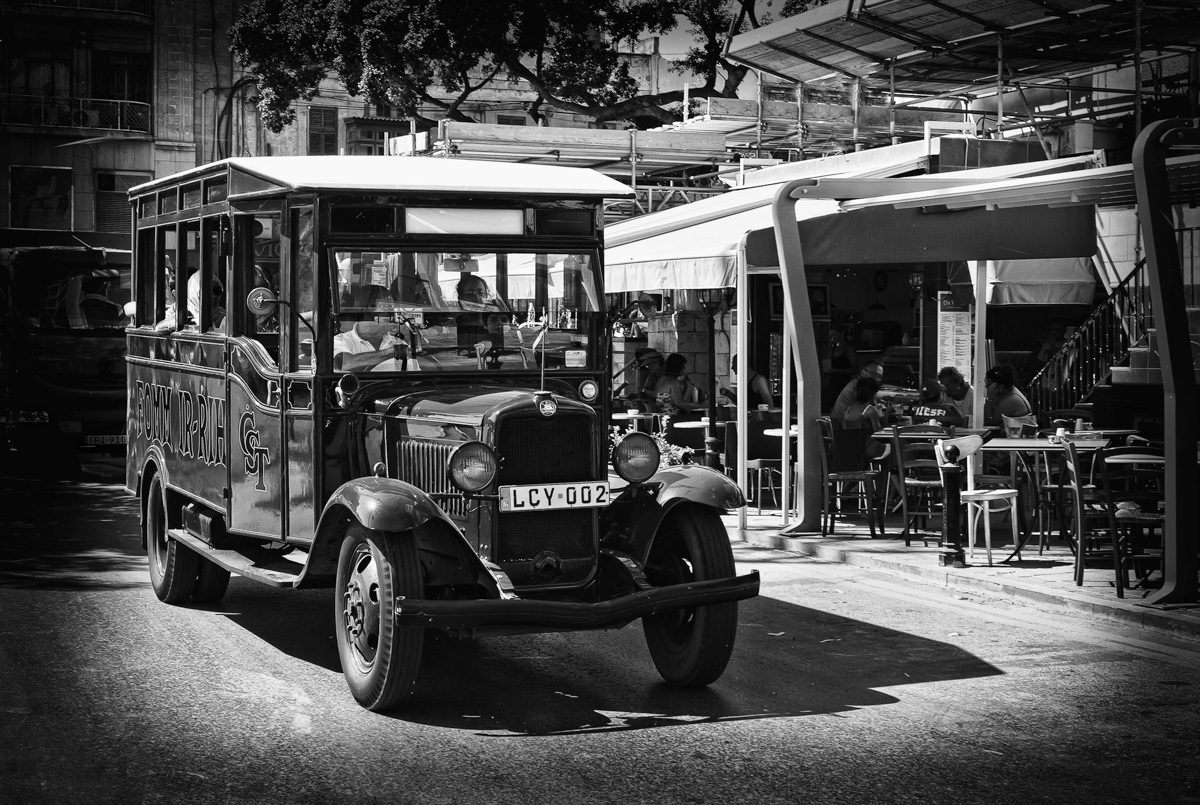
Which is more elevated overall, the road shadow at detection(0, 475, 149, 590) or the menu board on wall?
the menu board on wall

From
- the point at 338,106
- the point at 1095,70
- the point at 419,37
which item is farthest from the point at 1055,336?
the point at 338,106

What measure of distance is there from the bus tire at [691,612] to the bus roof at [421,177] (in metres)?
1.78

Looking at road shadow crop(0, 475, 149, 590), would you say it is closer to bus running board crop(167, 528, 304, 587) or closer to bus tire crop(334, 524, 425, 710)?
bus running board crop(167, 528, 304, 587)

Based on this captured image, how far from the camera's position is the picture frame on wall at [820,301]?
21.0m

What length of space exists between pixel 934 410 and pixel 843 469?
228 centimetres

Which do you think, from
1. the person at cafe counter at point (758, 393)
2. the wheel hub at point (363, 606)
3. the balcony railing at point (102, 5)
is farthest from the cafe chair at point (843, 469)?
the balcony railing at point (102, 5)

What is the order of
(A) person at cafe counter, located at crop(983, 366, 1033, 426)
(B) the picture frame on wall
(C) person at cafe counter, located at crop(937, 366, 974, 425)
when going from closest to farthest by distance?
1. (A) person at cafe counter, located at crop(983, 366, 1033, 426)
2. (C) person at cafe counter, located at crop(937, 366, 974, 425)
3. (B) the picture frame on wall

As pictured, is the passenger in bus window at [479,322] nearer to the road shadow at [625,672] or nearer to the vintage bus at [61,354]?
the road shadow at [625,672]

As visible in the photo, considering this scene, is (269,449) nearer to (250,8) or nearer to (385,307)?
(385,307)

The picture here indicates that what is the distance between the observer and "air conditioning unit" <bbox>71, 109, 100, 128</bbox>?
4066cm

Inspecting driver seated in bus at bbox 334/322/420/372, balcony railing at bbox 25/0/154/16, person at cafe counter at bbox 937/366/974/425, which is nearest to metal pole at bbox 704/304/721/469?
person at cafe counter at bbox 937/366/974/425

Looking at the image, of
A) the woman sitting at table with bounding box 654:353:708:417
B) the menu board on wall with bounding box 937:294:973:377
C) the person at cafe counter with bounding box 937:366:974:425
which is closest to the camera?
the person at cafe counter with bounding box 937:366:974:425

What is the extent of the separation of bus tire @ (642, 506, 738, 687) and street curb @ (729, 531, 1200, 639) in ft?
9.26

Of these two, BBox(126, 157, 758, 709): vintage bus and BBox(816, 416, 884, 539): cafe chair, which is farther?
BBox(816, 416, 884, 539): cafe chair
